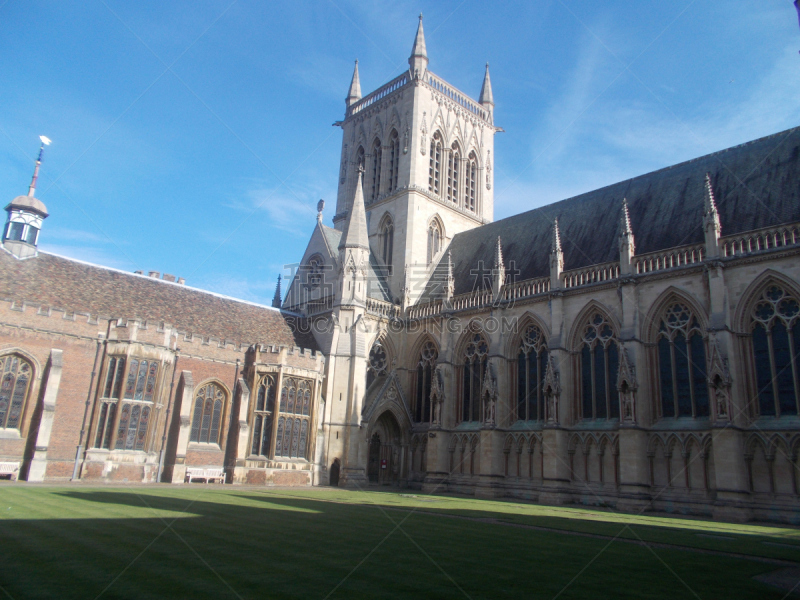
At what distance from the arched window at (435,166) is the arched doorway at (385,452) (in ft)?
60.4

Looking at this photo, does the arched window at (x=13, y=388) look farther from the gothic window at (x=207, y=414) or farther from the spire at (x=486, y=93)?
the spire at (x=486, y=93)

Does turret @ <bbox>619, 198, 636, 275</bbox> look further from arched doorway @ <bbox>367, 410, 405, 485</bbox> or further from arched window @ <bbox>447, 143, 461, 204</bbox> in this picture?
arched window @ <bbox>447, 143, 461, 204</bbox>

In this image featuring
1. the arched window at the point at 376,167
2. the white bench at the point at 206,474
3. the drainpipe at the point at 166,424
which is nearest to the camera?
the drainpipe at the point at 166,424

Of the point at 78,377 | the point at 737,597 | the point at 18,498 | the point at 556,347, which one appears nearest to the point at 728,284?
the point at 556,347

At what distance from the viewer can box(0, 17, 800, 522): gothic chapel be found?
2400 centimetres

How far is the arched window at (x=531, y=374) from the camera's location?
103ft

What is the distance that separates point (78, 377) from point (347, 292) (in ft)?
50.1

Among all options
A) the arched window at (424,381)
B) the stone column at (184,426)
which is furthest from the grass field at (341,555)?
the arched window at (424,381)

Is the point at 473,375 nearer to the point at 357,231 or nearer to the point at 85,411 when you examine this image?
the point at 357,231

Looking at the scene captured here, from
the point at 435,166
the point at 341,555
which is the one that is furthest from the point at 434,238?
the point at 341,555

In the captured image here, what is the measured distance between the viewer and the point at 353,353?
34.9m

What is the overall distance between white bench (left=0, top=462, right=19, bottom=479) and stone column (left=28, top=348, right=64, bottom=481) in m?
0.72

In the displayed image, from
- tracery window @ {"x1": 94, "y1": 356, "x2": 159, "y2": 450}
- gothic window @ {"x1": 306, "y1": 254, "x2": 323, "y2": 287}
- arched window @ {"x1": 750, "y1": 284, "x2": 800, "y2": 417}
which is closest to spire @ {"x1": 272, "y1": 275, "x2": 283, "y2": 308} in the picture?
gothic window @ {"x1": 306, "y1": 254, "x2": 323, "y2": 287}

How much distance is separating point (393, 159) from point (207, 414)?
25285mm
